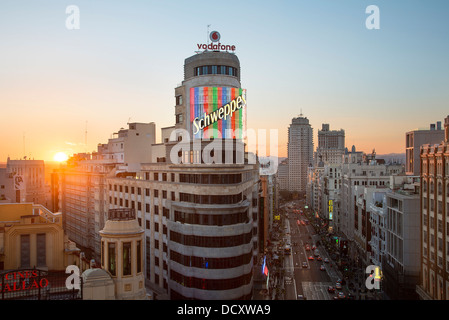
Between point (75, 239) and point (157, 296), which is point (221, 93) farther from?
point (75, 239)

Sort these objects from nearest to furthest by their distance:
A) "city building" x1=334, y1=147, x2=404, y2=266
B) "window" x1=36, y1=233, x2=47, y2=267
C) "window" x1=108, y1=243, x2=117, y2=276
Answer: "window" x1=108, y1=243, x2=117, y2=276 → "window" x1=36, y1=233, x2=47, y2=267 → "city building" x1=334, y1=147, x2=404, y2=266

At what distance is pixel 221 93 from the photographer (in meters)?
54.9

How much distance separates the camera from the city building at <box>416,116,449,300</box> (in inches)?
1825

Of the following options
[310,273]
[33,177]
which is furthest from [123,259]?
[33,177]

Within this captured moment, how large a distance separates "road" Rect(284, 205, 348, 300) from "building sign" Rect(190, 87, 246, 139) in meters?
27.1

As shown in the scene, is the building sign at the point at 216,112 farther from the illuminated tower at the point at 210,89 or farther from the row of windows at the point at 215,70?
the row of windows at the point at 215,70

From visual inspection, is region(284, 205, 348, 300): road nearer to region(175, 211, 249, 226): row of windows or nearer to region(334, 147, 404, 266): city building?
region(334, 147, 404, 266): city building

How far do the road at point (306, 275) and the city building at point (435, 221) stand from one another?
1543 centimetres

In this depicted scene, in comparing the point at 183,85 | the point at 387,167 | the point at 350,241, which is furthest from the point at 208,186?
the point at 387,167

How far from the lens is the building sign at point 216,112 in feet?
179

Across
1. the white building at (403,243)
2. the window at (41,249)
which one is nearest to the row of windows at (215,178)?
the window at (41,249)

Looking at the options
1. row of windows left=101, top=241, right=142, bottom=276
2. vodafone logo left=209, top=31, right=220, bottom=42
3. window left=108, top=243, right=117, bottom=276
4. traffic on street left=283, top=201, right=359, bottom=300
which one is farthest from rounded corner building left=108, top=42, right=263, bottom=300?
window left=108, top=243, right=117, bottom=276

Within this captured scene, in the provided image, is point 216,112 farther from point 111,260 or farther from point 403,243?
point 111,260

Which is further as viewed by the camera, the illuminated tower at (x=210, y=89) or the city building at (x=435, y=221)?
the illuminated tower at (x=210, y=89)
